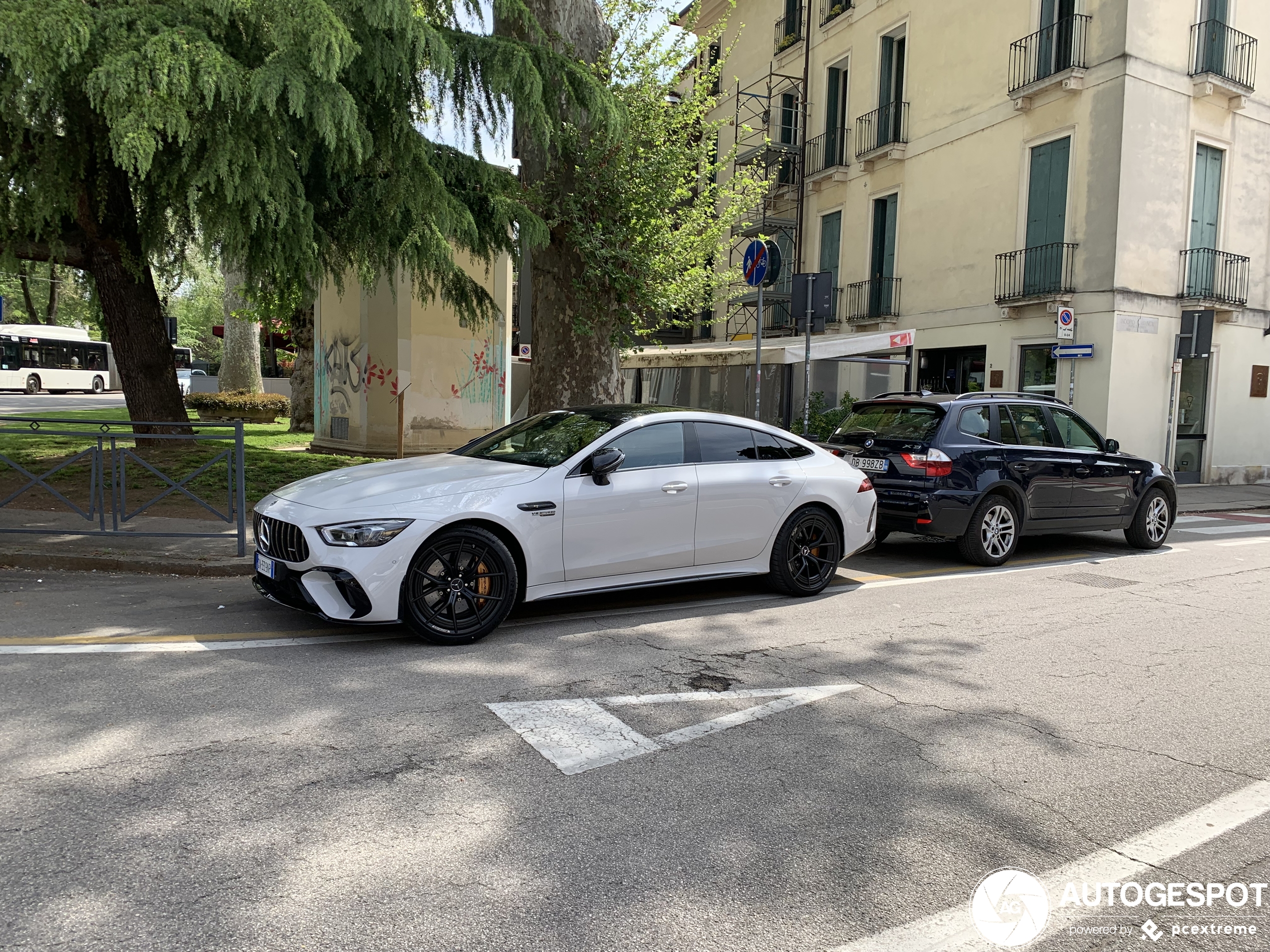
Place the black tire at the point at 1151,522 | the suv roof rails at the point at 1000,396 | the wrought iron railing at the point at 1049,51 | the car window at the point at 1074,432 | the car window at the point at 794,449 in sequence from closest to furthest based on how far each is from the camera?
the car window at the point at 794,449
the suv roof rails at the point at 1000,396
the car window at the point at 1074,432
the black tire at the point at 1151,522
the wrought iron railing at the point at 1049,51

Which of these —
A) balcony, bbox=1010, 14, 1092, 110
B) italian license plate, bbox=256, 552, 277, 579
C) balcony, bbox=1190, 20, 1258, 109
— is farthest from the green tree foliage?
balcony, bbox=1190, 20, 1258, 109

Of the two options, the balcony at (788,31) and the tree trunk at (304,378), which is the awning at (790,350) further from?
the balcony at (788,31)

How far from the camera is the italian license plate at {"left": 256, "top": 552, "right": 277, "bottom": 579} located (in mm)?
5759

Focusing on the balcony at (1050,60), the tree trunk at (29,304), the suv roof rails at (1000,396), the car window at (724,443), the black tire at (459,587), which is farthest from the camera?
the tree trunk at (29,304)

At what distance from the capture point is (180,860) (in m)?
3.04

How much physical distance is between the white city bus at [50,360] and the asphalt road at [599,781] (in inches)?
1716

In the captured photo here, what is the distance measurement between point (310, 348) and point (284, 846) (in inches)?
894

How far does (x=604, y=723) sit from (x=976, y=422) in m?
6.41

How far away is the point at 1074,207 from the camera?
1769cm

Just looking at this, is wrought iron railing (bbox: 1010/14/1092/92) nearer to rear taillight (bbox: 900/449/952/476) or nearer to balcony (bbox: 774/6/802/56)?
balcony (bbox: 774/6/802/56)

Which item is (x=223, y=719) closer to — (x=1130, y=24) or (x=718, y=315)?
(x=1130, y=24)

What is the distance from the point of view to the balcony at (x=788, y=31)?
25984 mm

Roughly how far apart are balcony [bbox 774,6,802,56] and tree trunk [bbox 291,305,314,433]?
14920 millimetres

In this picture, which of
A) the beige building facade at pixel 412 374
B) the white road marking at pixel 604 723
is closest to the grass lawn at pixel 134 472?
the white road marking at pixel 604 723
